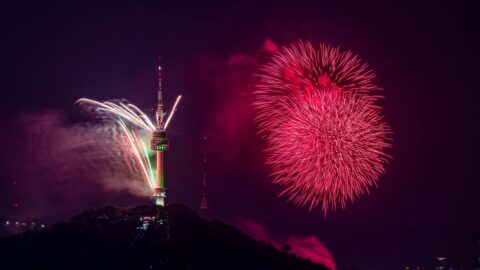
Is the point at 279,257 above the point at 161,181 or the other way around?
the other way around

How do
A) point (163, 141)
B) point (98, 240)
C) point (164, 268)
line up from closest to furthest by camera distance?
point (164, 268) → point (98, 240) → point (163, 141)

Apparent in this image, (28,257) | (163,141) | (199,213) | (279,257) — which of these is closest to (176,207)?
(199,213)

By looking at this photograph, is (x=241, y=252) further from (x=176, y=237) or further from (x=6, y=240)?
(x=6, y=240)

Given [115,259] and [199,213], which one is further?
[199,213]

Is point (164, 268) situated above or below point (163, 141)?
below

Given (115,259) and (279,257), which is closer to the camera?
(115,259)

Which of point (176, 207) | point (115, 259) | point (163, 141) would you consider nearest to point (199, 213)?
point (176, 207)

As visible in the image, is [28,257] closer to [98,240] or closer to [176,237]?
[98,240]

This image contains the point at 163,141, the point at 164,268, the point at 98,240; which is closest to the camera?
the point at 164,268

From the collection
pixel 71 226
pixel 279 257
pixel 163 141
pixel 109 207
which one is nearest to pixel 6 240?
pixel 71 226
